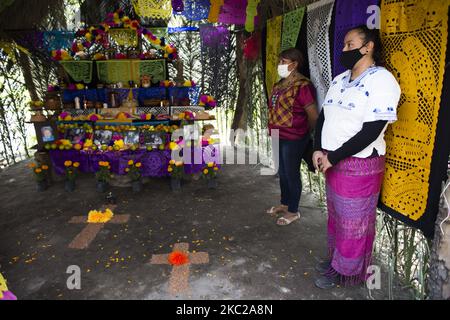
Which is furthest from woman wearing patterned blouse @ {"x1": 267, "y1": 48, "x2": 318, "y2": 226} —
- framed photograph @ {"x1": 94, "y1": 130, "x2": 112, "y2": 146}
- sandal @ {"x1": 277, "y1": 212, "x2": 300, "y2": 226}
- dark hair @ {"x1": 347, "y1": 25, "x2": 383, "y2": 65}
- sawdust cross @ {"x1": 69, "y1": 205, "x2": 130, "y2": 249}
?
framed photograph @ {"x1": 94, "y1": 130, "x2": 112, "y2": 146}

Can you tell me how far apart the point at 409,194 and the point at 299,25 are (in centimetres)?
219

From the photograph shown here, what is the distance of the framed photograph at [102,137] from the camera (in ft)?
17.0

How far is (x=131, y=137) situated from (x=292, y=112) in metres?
2.95

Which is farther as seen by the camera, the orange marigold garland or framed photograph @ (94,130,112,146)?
framed photograph @ (94,130,112,146)

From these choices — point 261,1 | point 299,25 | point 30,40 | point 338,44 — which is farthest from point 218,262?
point 30,40

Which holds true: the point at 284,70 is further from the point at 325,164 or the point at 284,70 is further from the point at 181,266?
the point at 181,266

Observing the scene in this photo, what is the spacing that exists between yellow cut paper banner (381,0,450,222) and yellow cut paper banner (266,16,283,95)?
200 centimetres

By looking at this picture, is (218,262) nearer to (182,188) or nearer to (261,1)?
(182,188)

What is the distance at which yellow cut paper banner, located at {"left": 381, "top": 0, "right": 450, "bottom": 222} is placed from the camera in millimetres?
1826

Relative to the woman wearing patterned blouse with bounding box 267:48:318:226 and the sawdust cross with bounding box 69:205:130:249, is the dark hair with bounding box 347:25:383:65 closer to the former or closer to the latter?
the woman wearing patterned blouse with bounding box 267:48:318:226

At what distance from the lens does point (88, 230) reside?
Result: 3609mm
